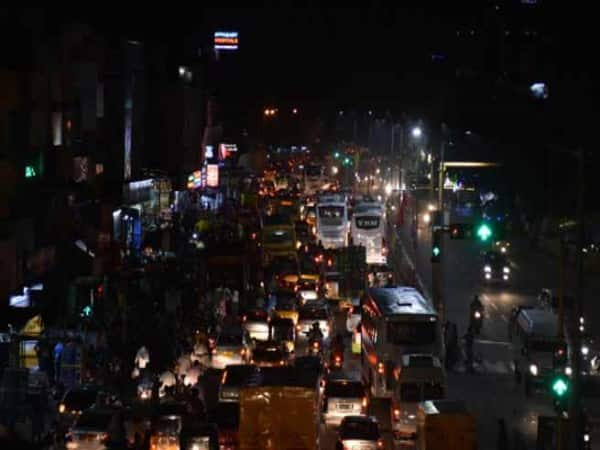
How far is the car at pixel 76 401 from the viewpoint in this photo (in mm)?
22297

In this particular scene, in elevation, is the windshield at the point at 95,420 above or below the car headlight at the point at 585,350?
above

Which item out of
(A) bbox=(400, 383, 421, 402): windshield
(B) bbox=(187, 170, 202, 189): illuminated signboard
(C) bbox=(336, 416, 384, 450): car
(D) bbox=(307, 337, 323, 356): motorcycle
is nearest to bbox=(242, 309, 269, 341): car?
(D) bbox=(307, 337, 323, 356): motorcycle

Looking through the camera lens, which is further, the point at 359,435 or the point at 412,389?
the point at 412,389

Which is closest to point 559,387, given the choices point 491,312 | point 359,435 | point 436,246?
point 359,435

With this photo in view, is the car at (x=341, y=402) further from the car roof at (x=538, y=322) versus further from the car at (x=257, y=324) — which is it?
the car at (x=257, y=324)

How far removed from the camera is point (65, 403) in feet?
74.2

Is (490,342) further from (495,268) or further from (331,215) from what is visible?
(331,215)

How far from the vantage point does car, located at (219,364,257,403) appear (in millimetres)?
23469

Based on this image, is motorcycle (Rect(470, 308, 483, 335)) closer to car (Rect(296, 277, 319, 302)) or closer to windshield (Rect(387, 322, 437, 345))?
windshield (Rect(387, 322, 437, 345))

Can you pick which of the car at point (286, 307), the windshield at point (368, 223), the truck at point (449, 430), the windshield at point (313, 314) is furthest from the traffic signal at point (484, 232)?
the windshield at point (368, 223)

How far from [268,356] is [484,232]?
8.14 m

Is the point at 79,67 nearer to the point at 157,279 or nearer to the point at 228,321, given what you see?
the point at 157,279

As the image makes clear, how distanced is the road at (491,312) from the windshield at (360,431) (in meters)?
2.89

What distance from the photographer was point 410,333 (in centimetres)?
2577
